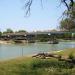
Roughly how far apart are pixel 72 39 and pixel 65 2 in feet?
497

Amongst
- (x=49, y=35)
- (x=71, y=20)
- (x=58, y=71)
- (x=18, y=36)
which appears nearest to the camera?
(x=58, y=71)

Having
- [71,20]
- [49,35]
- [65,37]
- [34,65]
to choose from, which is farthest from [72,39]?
[34,65]

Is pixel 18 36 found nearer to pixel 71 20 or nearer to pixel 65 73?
pixel 71 20

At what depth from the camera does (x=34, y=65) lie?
2000 cm

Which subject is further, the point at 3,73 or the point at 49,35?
the point at 49,35

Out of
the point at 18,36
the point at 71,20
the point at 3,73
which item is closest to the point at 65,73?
the point at 3,73

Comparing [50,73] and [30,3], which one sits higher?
[30,3]

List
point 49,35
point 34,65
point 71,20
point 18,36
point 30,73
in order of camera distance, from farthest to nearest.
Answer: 1. point 18,36
2. point 49,35
3. point 71,20
4. point 34,65
5. point 30,73

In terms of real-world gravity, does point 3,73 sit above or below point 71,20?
below

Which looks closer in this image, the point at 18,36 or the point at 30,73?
the point at 30,73

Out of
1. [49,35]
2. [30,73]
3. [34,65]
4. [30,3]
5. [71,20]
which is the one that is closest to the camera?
[30,73]

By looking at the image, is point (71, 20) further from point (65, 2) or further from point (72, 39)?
point (72, 39)

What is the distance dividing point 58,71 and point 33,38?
154263 mm

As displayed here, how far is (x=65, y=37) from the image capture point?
171500mm
